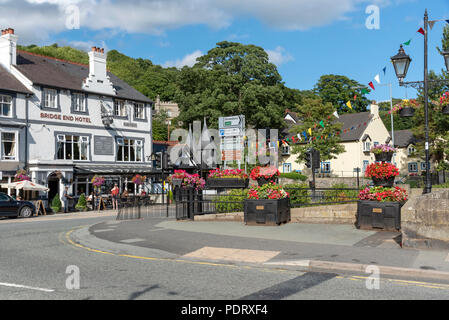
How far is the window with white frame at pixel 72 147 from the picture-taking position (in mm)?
34906

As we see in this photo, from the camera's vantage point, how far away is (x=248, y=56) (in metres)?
51.3

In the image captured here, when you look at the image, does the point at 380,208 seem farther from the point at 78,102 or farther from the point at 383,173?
the point at 78,102

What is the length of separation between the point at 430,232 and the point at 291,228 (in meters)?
4.97

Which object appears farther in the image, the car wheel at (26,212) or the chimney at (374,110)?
the chimney at (374,110)

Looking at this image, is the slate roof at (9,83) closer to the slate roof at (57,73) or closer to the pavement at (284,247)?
the slate roof at (57,73)

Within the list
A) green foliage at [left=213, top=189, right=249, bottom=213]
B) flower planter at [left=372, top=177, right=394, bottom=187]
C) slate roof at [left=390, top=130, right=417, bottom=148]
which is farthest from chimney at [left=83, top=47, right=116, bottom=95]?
slate roof at [left=390, top=130, right=417, bottom=148]

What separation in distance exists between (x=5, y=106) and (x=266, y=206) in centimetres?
2448

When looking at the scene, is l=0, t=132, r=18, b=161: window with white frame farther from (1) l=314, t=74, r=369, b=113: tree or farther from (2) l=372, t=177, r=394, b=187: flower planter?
(1) l=314, t=74, r=369, b=113: tree

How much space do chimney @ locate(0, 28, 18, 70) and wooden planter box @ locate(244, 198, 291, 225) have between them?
27.1m

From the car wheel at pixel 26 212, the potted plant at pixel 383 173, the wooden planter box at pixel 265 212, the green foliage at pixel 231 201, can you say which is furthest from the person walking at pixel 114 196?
the potted plant at pixel 383 173

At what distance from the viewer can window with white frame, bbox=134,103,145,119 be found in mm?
41812

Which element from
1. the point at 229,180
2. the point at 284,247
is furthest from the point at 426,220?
the point at 229,180

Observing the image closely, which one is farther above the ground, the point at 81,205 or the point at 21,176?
the point at 21,176

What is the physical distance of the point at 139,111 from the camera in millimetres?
42219
